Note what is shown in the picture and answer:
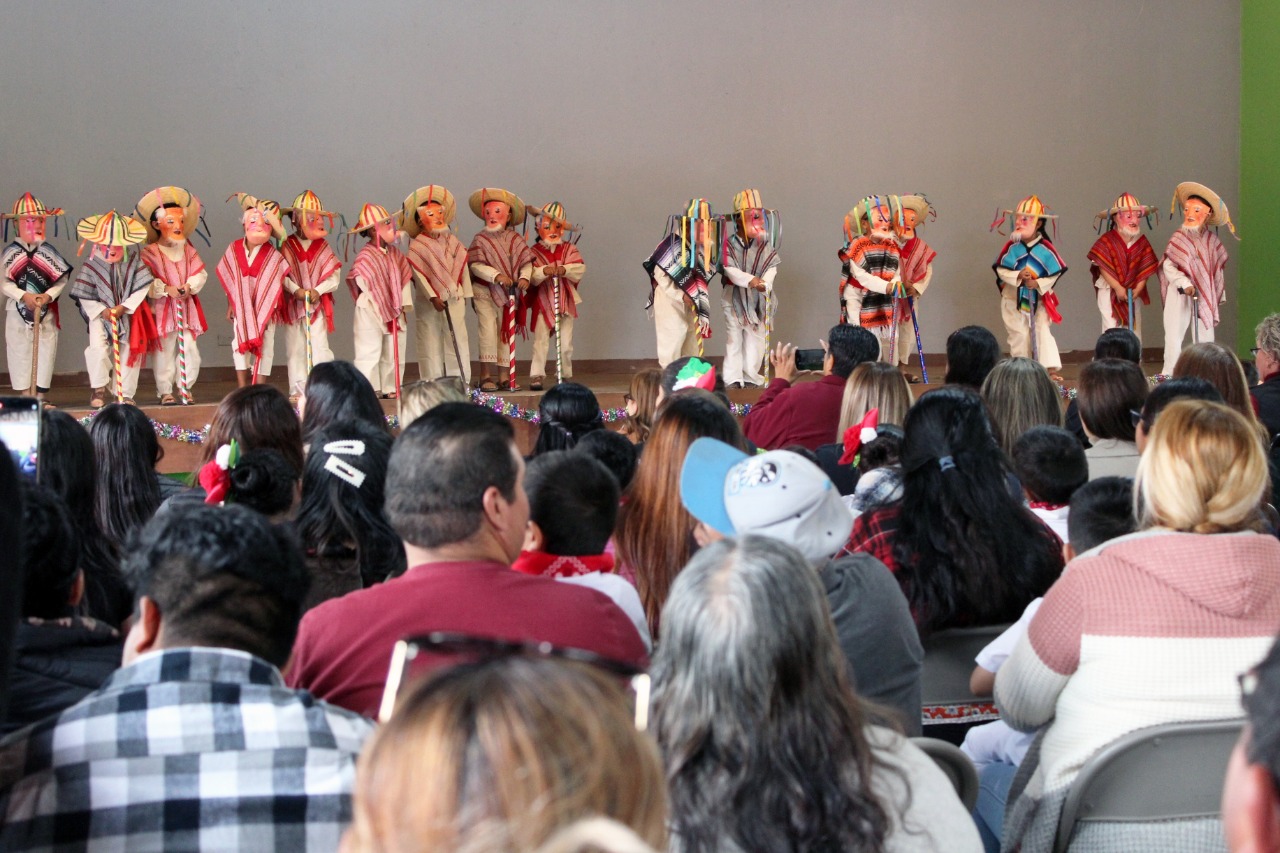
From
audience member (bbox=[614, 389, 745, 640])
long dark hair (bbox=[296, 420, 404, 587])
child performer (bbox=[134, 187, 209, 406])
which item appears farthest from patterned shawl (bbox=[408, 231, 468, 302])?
audience member (bbox=[614, 389, 745, 640])

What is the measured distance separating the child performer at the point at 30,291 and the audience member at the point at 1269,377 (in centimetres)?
571

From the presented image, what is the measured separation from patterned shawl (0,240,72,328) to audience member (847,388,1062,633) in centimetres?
571

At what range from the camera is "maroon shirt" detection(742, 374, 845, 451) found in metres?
4.30

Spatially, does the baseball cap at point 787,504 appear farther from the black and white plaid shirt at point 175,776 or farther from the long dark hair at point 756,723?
the black and white plaid shirt at point 175,776

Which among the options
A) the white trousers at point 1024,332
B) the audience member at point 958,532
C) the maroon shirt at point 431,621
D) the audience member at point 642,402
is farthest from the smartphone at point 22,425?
the white trousers at point 1024,332

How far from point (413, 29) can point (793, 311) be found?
3459 millimetres

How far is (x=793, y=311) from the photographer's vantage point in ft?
32.9

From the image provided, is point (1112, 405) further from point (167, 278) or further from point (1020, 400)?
point (167, 278)

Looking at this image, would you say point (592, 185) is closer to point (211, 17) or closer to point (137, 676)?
point (211, 17)

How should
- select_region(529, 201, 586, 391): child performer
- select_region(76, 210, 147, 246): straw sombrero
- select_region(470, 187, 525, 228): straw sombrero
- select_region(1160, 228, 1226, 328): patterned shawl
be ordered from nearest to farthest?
select_region(76, 210, 147, 246): straw sombrero, select_region(470, 187, 525, 228): straw sombrero, select_region(529, 201, 586, 391): child performer, select_region(1160, 228, 1226, 328): patterned shawl

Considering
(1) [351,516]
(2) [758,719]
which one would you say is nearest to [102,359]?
(1) [351,516]

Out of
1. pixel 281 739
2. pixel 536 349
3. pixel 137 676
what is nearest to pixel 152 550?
pixel 137 676

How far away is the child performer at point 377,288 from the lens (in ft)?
23.2

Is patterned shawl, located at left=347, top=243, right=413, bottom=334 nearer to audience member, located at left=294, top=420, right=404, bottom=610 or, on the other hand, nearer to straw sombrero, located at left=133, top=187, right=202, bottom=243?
straw sombrero, located at left=133, top=187, right=202, bottom=243
